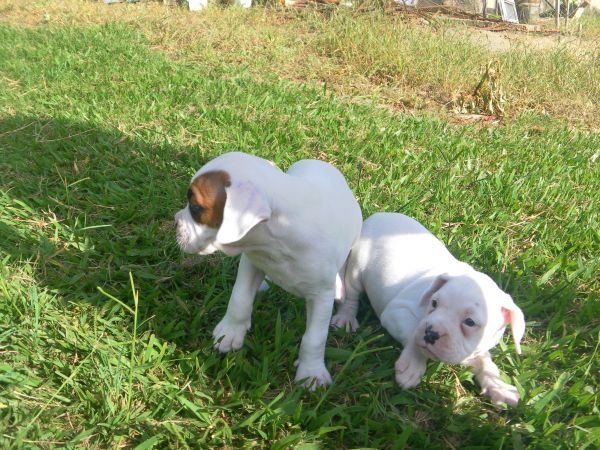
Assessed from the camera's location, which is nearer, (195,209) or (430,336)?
(195,209)

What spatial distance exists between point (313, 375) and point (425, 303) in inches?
24.3

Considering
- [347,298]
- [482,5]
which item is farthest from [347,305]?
[482,5]

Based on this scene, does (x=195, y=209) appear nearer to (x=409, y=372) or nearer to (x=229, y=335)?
(x=229, y=335)

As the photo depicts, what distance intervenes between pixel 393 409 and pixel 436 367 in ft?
0.95

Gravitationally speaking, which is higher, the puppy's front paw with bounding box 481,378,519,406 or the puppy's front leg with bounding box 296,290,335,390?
the puppy's front leg with bounding box 296,290,335,390

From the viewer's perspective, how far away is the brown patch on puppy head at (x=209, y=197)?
1979 mm

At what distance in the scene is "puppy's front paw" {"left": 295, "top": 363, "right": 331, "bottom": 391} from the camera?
226 cm

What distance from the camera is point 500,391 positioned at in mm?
2303

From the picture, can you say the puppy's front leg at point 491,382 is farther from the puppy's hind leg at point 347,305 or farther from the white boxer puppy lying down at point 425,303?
the puppy's hind leg at point 347,305

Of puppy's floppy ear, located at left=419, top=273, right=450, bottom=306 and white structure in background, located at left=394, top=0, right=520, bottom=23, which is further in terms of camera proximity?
white structure in background, located at left=394, top=0, right=520, bottom=23

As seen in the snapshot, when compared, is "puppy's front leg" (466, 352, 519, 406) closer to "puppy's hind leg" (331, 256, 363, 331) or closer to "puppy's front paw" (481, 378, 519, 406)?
"puppy's front paw" (481, 378, 519, 406)

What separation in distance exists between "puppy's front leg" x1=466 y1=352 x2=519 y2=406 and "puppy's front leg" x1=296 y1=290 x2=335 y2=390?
0.69 metres

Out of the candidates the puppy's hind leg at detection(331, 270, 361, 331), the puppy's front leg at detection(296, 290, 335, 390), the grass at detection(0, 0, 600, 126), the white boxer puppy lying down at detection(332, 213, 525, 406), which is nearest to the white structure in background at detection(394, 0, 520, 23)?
the grass at detection(0, 0, 600, 126)

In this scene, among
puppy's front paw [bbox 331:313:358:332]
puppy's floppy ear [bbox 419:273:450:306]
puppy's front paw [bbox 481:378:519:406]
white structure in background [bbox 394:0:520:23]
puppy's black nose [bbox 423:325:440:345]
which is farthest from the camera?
white structure in background [bbox 394:0:520:23]
